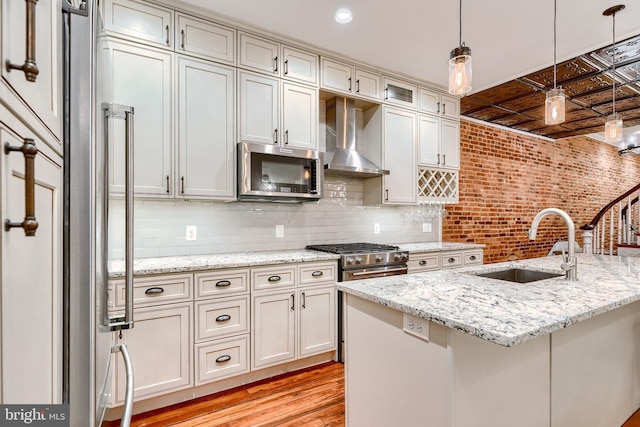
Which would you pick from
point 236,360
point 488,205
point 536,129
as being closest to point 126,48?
point 236,360

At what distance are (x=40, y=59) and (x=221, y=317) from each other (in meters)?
1.99

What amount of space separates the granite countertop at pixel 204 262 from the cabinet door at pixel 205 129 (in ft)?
1.64

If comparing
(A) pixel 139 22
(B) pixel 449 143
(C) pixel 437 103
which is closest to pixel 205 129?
(A) pixel 139 22

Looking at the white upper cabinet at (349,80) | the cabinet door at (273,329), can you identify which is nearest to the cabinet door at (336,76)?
the white upper cabinet at (349,80)

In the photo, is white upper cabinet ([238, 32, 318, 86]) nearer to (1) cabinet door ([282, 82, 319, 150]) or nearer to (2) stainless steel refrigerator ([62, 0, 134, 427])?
(1) cabinet door ([282, 82, 319, 150])

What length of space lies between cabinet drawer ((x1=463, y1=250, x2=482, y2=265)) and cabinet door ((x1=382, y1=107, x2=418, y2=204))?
2.94ft

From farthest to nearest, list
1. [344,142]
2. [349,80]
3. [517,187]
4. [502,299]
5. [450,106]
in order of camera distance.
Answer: [517,187], [450,106], [344,142], [349,80], [502,299]

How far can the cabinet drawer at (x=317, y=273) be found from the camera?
2660mm

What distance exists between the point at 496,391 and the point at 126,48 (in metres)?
2.88

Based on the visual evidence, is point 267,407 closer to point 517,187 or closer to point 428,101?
point 428,101

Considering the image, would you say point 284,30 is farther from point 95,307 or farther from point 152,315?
point 95,307

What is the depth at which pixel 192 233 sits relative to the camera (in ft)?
8.93

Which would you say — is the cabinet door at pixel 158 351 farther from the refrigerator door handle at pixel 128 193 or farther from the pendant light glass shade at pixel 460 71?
the pendant light glass shade at pixel 460 71

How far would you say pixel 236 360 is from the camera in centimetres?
238
